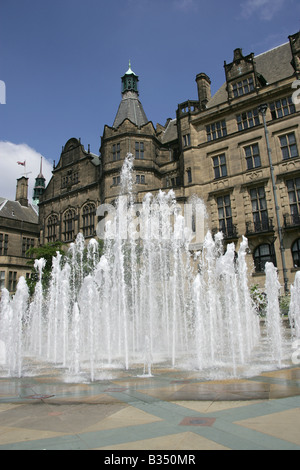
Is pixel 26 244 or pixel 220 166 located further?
pixel 26 244

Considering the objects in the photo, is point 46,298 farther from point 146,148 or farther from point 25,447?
point 25,447

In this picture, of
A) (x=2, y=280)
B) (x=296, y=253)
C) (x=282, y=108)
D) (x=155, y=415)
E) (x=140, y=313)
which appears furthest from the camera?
(x=2, y=280)

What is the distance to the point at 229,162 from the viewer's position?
3014 cm

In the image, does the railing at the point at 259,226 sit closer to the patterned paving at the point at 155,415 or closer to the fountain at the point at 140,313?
the fountain at the point at 140,313

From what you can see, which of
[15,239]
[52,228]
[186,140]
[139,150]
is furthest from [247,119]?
[15,239]

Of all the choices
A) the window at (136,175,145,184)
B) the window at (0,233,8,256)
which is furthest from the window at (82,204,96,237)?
the window at (0,233,8,256)

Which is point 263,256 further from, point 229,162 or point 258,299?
point 229,162

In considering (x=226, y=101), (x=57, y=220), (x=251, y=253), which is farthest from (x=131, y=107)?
(x=251, y=253)

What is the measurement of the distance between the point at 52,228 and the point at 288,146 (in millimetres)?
27673

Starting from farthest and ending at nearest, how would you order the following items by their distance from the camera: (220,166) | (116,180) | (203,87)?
(203,87) → (116,180) → (220,166)

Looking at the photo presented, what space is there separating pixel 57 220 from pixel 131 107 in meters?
16.1

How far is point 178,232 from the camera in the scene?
28.3m

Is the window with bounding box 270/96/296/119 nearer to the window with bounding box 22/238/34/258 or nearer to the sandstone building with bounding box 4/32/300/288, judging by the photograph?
the sandstone building with bounding box 4/32/300/288
